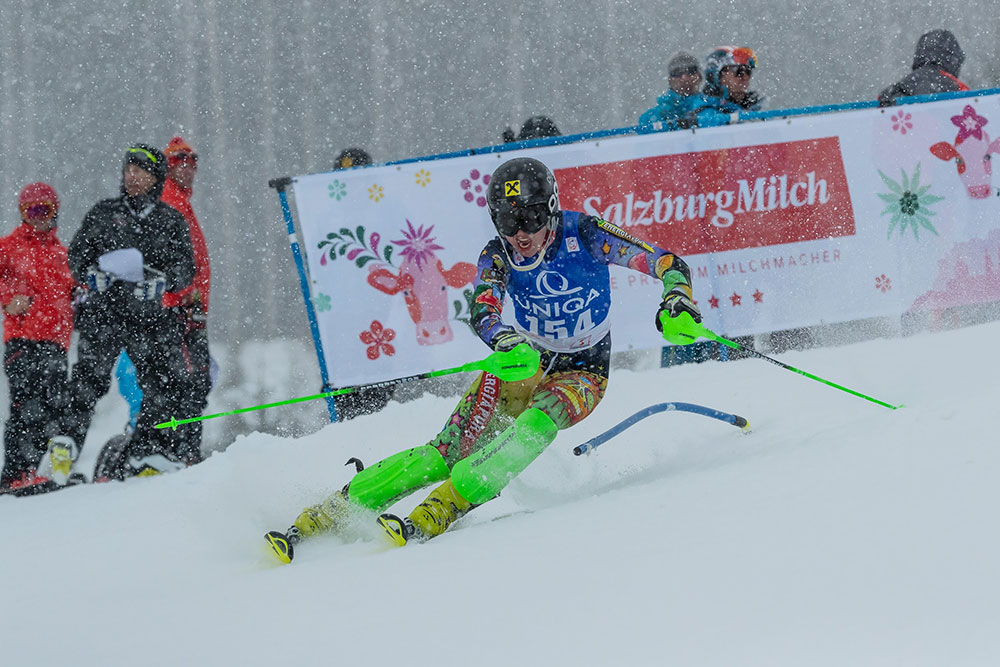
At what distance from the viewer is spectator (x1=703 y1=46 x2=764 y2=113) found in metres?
6.45

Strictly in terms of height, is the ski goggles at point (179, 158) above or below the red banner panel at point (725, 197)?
above

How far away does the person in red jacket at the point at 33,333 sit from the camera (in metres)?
5.93

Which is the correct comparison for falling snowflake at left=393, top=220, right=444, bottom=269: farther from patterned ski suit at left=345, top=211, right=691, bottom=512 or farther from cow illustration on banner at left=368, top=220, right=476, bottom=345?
patterned ski suit at left=345, top=211, right=691, bottom=512

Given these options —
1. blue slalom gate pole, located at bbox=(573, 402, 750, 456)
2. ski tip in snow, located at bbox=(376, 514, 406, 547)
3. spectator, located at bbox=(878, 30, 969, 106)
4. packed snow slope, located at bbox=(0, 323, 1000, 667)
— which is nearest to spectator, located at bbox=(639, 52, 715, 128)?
spectator, located at bbox=(878, 30, 969, 106)

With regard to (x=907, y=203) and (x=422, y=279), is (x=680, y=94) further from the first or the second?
(x=422, y=279)

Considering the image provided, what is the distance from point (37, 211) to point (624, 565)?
15.7ft

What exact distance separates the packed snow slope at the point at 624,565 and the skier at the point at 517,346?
13 centimetres

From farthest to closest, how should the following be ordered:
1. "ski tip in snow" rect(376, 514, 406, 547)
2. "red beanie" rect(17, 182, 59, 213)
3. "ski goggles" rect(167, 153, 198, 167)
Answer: "ski goggles" rect(167, 153, 198, 167) < "red beanie" rect(17, 182, 59, 213) < "ski tip in snow" rect(376, 514, 406, 547)

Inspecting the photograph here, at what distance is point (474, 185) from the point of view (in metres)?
6.13

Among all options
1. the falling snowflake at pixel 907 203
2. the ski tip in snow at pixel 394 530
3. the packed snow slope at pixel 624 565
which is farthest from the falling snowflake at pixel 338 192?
the falling snowflake at pixel 907 203

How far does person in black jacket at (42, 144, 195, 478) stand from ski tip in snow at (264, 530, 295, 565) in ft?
7.63

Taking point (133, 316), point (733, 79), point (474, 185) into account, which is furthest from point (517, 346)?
point (733, 79)

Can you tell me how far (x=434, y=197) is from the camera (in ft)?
20.1

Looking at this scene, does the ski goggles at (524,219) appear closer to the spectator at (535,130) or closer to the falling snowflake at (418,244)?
Result: the falling snowflake at (418,244)
